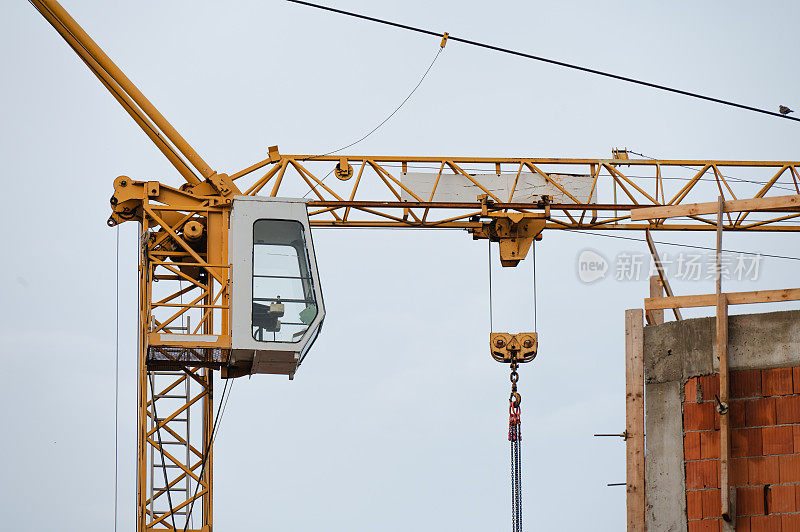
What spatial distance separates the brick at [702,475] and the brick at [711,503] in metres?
0.07

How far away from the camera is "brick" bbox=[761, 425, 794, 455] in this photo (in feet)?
40.7

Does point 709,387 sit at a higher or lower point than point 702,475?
higher

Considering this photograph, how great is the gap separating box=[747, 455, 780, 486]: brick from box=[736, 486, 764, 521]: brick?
0.08m

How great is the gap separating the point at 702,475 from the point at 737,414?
70 centimetres

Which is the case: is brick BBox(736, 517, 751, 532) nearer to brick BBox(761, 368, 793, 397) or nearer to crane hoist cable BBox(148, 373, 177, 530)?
brick BBox(761, 368, 793, 397)

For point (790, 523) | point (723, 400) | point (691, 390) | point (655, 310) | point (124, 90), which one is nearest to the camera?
point (790, 523)

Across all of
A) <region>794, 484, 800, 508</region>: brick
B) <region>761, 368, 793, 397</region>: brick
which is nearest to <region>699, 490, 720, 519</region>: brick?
<region>794, 484, 800, 508</region>: brick

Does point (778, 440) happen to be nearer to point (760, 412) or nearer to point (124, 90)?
point (760, 412)

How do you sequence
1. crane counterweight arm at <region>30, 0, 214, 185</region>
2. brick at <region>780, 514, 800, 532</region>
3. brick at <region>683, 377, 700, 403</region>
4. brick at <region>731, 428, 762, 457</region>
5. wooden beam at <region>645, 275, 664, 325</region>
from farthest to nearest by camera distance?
1. crane counterweight arm at <region>30, 0, 214, 185</region>
2. wooden beam at <region>645, 275, 664, 325</region>
3. brick at <region>683, 377, 700, 403</region>
4. brick at <region>731, 428, 762, 457</region>
5. brick at <region>780, 514, 800, 532</region>

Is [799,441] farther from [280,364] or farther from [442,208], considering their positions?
[442,208]

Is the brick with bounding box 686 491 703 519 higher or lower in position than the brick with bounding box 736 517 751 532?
higher

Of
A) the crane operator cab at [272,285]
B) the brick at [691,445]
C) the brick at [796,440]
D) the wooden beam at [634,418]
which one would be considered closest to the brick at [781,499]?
the brick at [796,440]

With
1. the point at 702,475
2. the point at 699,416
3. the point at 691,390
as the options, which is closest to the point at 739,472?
the point at 702,475

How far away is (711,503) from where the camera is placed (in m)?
12.6
